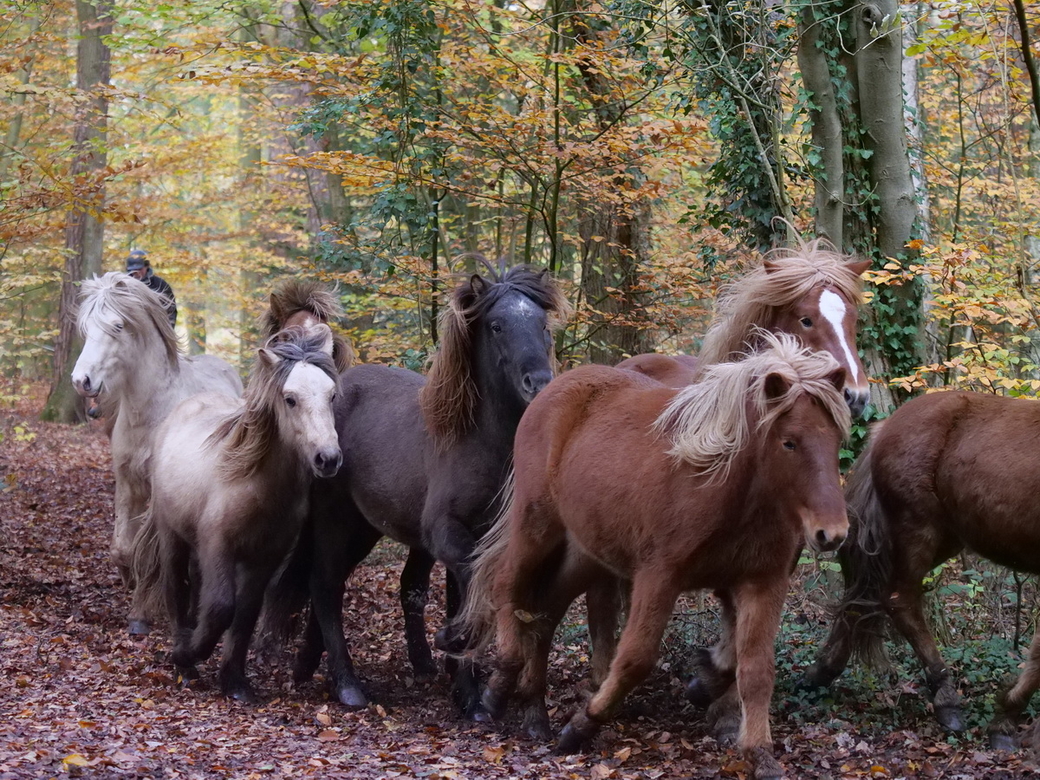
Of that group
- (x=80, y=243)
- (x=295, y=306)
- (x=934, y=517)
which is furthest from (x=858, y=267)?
(x=80, y=243)

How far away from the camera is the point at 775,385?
15.8 feet

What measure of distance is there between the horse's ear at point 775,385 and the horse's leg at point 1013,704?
7.42 feet

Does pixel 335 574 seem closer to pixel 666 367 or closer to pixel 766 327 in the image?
pixel 666 367

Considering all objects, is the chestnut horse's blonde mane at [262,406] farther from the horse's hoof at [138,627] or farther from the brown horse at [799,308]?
the brown horse at [799,308]

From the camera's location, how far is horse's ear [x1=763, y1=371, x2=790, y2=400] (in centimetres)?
480

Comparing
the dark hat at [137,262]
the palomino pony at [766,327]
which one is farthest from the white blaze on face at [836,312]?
the dark hat at [137,262]

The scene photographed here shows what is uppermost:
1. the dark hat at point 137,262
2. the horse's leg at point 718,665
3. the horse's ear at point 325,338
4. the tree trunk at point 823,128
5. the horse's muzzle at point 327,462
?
the tree trunk at point 823,128

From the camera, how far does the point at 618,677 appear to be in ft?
17.0

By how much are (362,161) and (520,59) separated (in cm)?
268

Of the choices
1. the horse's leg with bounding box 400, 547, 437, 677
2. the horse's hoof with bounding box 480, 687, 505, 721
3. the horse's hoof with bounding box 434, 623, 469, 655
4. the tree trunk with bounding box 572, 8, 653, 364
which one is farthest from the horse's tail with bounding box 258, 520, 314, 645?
the tree trunk with bounding box 572, 8, 653, 364

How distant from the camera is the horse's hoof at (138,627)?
8.70m

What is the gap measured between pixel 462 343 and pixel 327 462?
1.15m

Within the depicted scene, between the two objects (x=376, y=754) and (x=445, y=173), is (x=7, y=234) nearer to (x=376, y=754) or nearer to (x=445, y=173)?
(x=445, y=173)

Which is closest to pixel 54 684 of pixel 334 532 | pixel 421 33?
pixel 334 532
